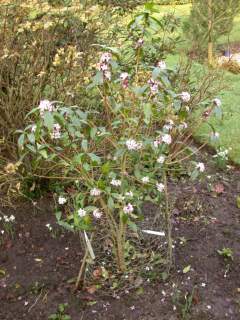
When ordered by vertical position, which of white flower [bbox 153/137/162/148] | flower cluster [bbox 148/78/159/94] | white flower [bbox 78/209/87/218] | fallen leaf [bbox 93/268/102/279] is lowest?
fallen leaf [bbox 93/268/102/279]

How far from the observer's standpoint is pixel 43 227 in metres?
3.48

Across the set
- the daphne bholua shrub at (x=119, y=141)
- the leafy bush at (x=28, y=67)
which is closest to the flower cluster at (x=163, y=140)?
the daphne bholua shrub at (x=119, y=141)

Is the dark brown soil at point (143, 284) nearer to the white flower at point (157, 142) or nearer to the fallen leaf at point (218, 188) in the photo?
the fallen leaf at point (218, 188)

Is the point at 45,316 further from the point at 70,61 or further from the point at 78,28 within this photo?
the point at 78,28

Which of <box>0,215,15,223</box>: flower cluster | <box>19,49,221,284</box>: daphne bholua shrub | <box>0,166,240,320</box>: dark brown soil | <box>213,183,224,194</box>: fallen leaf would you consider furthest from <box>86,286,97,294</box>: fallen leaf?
<box>213,183,224,194</box>: fallen leaf

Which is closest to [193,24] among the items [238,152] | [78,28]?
[238,152]

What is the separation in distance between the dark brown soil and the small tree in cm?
502

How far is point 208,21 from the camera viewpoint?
8.38 metres

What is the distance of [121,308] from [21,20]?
7.73ft

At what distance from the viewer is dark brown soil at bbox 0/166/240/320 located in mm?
2781

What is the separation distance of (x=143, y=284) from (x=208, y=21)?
21.4 feet

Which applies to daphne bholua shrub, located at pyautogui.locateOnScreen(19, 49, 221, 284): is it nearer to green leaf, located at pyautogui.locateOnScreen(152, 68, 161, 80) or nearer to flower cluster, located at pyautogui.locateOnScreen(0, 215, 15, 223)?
green leaf, located at pyautogui.locateOnScreen(152, 68, 161, 80)

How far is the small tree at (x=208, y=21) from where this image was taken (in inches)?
319

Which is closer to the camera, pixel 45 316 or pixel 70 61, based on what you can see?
pixel 45 316
